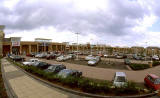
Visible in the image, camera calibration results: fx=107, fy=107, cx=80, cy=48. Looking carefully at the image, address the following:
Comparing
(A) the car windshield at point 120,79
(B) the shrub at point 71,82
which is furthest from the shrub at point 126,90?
(B) the shrub at point 71,82

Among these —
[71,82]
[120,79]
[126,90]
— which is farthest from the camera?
[120,79]

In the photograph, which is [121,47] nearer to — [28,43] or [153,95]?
[28,43]

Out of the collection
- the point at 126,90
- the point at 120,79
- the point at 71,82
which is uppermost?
the point at 120,79

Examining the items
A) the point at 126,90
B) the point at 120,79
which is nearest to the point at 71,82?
the point at 126,90

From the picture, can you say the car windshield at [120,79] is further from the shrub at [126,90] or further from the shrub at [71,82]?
the shrub at [71,82]

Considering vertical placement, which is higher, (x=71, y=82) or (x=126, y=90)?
(x=71, y=82)

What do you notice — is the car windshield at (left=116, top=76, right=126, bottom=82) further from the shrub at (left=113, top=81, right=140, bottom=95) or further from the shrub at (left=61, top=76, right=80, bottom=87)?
the shrub at (left=61, top=76, right=80, bottom=87)

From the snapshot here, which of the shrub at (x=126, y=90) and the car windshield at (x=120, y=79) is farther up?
the car windshield at (x=120, y=79)

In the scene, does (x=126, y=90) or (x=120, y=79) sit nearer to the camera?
(x=126, y=90)

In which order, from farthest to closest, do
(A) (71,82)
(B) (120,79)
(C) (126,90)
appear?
(B) (120,79) < (A) (71,82) < (C) (126,90)

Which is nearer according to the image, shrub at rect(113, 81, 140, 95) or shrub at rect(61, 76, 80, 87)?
shrub at rect(113, 81, 140, 95)

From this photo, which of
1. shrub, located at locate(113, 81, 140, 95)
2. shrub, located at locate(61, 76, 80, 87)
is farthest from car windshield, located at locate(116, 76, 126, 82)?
shrub, located at locate(61, 76, 80, 87)

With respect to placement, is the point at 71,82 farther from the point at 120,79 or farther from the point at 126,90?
the point at 120,79

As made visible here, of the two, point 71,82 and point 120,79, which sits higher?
point 120,79
